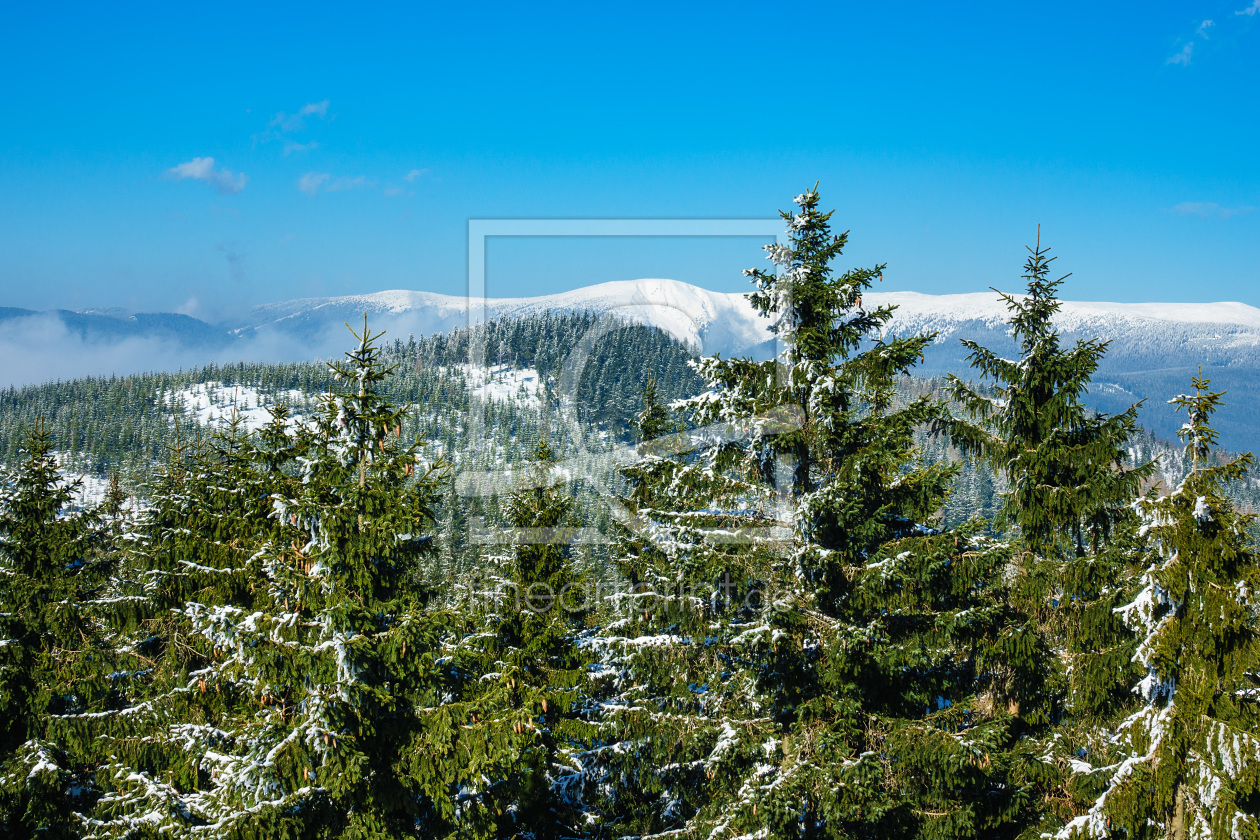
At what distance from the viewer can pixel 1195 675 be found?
8.50 metres

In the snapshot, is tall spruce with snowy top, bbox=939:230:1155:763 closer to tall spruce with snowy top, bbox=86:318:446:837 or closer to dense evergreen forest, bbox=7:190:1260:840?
dense evergreen forest, bbox=7:190:1260:840

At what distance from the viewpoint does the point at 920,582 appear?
9.71 metres

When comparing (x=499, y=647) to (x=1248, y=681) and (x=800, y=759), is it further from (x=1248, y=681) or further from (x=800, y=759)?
(x=1248, y=681)

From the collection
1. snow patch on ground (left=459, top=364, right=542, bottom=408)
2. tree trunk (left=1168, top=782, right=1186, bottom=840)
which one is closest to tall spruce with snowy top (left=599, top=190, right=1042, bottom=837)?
tree trunk (left=1168, top=782, right=1186, bottom=840)

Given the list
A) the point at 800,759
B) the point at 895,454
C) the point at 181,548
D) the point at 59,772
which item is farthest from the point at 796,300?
the point at 59,772

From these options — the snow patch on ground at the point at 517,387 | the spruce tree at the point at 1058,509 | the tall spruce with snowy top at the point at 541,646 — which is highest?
the snow patch on ground at the point at 517,387

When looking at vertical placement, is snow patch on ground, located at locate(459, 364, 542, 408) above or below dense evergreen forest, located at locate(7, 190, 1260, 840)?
above

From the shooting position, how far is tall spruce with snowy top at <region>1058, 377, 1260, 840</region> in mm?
8188

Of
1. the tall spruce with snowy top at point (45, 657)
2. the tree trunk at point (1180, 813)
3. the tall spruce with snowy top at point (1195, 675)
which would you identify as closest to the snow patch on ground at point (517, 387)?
the tall spruce with snowy top at point (45, 657)

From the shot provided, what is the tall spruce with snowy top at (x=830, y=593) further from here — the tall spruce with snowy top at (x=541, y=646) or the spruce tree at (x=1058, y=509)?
the tall spruce with snowy top at (x=541, y=646)

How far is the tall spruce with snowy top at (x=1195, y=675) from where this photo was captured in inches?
322

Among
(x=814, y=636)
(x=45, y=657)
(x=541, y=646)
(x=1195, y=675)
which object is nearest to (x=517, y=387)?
(x=541, y=646)

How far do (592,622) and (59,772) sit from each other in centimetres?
1159

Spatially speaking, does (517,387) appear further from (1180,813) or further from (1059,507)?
(1180,813)
